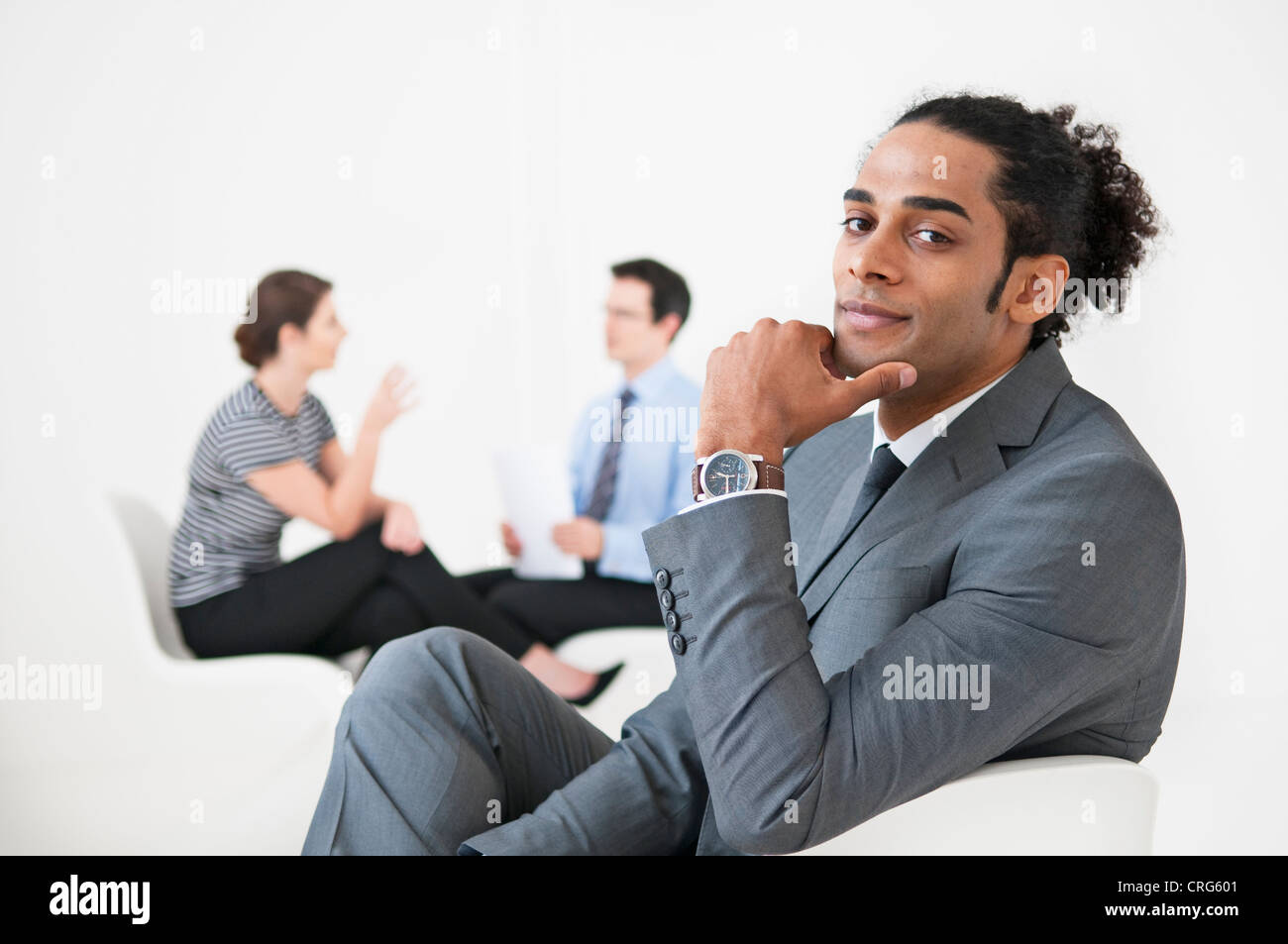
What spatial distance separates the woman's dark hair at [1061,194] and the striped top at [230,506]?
2298mm

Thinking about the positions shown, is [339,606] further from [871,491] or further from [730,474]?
[730,474]

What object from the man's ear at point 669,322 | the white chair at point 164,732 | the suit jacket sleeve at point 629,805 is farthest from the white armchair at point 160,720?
the suit jacket sleeve at point 629,805

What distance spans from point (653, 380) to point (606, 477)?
0.37 metres

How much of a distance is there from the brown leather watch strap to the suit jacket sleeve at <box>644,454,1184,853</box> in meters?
0.02

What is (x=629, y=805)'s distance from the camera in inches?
55.2

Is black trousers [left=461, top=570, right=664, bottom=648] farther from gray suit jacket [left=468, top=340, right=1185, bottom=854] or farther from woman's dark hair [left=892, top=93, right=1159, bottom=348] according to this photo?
gray suit jacket [left=468, top=340, right=1185, bottom=854]

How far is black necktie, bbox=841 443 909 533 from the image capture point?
147 cm

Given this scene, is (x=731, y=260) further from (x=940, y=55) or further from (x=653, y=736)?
(x=653, y=736)

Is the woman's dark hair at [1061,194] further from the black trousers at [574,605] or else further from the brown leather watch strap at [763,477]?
the black trousers at [574,605]

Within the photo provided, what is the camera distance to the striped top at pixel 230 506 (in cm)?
326

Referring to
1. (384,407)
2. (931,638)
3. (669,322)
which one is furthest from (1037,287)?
(669,322)

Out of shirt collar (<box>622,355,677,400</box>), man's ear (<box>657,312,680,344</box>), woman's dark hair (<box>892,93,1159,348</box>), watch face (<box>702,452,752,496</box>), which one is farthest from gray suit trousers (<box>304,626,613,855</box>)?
man's ear (<box>657,312,680,344</box>)

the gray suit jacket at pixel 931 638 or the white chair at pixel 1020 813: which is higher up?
the gray suit jacket at pixel 931 638
